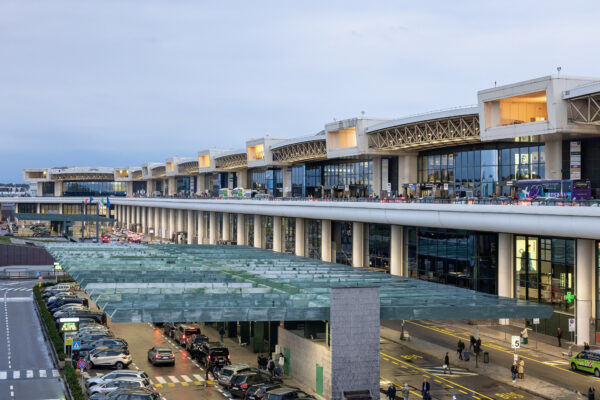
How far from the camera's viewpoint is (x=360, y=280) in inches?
1822

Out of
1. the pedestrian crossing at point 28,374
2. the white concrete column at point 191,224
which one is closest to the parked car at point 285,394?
the pedestrian crossing at point 28,374

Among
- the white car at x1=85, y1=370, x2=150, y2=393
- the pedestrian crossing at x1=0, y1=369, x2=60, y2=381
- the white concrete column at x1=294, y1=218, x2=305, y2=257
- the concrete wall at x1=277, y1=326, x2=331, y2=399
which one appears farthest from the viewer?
the white concrete column at x1=294, y1=218, x2=305, y2=257

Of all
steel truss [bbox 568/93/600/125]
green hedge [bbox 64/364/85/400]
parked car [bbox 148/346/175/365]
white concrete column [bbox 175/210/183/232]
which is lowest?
parked car [bbox 148/346/175/365]

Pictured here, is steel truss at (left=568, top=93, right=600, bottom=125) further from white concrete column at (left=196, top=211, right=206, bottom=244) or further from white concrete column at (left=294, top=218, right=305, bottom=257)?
white concrete column at (left=196, top=211, right=206, bottom=244)

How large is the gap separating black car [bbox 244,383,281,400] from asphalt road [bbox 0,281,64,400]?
424 inches

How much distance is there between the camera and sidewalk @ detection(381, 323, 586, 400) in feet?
124

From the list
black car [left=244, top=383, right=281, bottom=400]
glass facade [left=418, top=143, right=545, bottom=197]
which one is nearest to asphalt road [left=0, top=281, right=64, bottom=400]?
black car [left=244, top=383, right=281, bottom=400]

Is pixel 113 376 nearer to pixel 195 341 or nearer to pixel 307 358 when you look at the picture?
pixel 307 358

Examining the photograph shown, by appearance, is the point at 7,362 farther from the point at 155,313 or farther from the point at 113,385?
the point at 155,313

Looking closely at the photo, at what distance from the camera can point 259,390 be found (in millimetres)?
34594

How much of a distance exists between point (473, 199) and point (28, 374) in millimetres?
33911

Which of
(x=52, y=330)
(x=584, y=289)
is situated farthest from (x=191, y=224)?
(x=584, y=289)

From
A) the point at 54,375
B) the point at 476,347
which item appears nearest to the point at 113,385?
the point at 54,375

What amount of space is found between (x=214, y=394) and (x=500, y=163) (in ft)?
129
